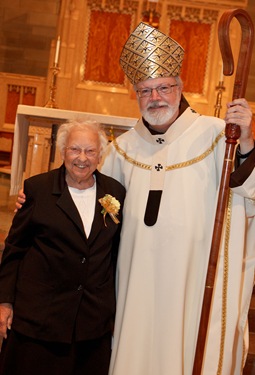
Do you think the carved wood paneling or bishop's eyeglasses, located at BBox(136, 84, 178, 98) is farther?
the carved wood paneling

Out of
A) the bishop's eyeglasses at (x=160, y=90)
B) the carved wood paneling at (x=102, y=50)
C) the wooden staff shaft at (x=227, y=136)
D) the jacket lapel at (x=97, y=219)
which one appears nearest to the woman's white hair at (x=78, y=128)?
the jacket lapel at (x=97, y=219)

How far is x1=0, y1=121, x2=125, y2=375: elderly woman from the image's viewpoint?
2.91 metres

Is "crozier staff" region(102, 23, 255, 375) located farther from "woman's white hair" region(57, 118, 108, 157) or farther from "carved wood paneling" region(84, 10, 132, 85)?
"carved wood paneling" region(84, 10, 132, 85)

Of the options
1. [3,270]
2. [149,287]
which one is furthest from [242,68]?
[3,270]

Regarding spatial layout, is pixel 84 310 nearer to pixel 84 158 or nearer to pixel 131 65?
pixel 84 158

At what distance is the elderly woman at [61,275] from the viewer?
291 cm

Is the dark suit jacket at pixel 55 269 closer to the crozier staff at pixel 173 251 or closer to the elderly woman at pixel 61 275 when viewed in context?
the elderly woman at pixel 61 275

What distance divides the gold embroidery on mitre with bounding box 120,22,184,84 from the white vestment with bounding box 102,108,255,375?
33 centimetres

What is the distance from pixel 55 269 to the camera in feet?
9.55

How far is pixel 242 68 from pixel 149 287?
124 cm

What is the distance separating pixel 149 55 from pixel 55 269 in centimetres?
128

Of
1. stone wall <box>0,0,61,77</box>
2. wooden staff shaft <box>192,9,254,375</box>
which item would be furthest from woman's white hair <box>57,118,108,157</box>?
stone wall <box>0,0,61,77</box>

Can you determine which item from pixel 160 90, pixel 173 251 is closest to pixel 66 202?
pixel 173 251

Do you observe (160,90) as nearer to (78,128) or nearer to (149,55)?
(149,55)
